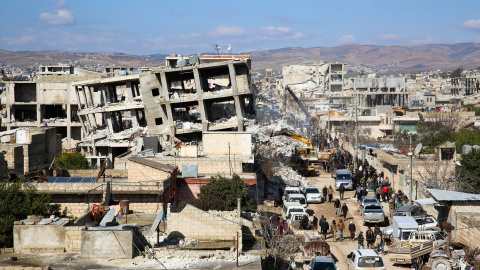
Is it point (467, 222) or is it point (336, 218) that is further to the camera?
point (336, 218)

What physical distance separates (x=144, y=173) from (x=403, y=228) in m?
9.45

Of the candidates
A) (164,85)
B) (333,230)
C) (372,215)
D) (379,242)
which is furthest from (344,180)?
(164,85)

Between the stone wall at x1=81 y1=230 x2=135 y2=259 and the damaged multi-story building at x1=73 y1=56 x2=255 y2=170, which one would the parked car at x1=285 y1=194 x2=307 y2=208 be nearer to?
the damaged multi-story building at x1=73 y1=56 x2=255 y2=170

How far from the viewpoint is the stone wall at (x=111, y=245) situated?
46.4 ft

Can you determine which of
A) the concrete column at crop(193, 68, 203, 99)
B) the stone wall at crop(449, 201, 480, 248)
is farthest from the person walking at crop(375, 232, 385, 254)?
the concrete column at crop(193, 68, 203, 99)

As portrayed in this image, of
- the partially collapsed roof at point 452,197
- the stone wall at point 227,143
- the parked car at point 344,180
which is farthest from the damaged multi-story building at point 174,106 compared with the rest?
the partially collapsed roof at point 452,197

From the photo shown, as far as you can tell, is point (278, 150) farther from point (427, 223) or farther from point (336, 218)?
point (427, 223)

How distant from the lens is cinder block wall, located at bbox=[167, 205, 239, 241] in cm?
1638

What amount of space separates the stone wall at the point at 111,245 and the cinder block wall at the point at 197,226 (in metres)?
2.27

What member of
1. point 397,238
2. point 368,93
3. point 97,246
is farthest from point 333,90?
→ point 97,246

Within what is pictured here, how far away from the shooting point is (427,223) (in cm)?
2084

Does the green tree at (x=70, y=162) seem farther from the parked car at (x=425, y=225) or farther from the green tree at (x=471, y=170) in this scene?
the green tree at (x=471, y=170)

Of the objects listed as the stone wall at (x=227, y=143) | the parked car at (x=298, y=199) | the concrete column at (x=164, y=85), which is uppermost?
the concrete column at (x=164, y=85)

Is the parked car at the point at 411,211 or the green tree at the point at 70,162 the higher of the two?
the green tree at the point at 70,162
